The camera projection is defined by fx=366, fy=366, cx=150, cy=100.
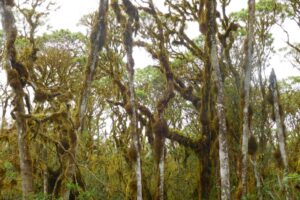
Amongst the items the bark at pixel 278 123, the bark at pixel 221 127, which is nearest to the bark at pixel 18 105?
the bark at pixel 221 127

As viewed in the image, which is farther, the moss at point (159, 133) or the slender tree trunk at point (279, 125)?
the moss at point (159, 133)

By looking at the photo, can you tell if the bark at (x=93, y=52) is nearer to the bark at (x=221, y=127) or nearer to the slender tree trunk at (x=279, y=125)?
the bark at (x=221, y=127)

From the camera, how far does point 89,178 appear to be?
15023 millimetres

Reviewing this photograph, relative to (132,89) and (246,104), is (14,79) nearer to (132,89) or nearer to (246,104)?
(132,89)

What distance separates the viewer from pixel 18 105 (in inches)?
283

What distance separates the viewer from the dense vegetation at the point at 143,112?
7.92 meters

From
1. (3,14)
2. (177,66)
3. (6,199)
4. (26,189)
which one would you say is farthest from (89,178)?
(3,14)

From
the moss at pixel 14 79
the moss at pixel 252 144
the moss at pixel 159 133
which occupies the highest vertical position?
the moss at pixel 14 79

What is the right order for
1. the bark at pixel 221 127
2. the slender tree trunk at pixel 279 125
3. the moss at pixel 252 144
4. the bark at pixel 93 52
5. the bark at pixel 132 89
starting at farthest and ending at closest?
the moss at pixel 252 144, the slender tree trunk at pixel 279 125, the bark at pixel 132 89, the bark at pixel 221 127, the bark at pixel 93 52

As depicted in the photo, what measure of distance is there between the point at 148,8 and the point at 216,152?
542 centimetres

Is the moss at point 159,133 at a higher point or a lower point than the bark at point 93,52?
lower

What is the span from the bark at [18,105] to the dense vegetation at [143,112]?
2 cm

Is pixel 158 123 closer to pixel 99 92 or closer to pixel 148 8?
pixel 148 8

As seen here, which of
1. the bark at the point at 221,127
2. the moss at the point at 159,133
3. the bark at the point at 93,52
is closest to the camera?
the bark at the point at 93,52
